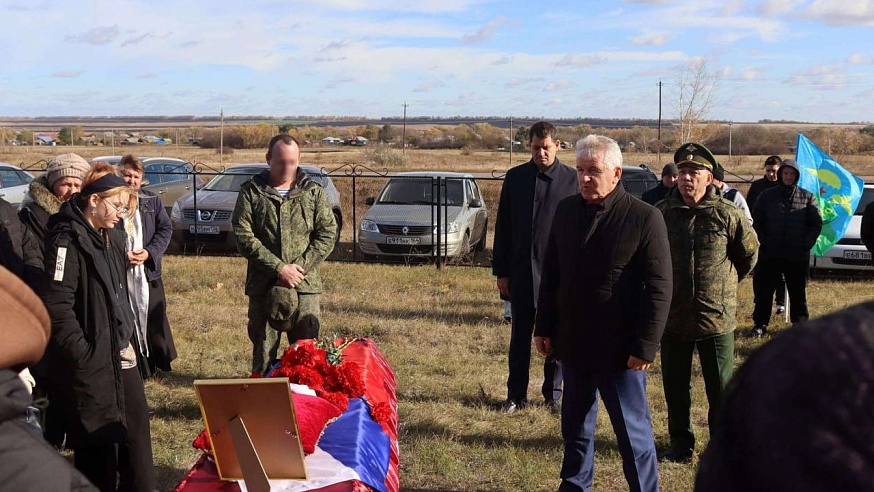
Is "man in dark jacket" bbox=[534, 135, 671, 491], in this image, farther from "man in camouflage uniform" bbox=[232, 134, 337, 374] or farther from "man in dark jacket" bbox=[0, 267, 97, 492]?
"man in dark jacket" bbox=[0, 267, 97, 492]

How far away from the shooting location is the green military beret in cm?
491

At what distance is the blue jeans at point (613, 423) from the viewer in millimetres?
4133

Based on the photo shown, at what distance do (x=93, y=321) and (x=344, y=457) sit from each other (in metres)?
1.40

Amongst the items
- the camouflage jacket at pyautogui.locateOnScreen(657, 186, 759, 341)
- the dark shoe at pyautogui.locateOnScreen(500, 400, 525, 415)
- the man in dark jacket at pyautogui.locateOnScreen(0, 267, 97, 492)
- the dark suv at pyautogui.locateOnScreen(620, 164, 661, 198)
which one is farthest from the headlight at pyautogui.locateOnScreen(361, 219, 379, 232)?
the man in dark jacket at pyautogui.locateOnScreen(0, 267, 97, 492)

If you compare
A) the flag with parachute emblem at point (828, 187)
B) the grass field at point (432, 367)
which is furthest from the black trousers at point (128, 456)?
the flag with parachute emblem at point (828, 187)

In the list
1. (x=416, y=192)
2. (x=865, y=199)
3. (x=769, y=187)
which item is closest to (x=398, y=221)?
(x=416, y=192)

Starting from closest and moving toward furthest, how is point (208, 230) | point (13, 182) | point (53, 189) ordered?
point (53, 189) → point (208, 230) → point (13, 182)

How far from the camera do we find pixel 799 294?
8812 millimetres

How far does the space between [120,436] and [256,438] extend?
0.94m

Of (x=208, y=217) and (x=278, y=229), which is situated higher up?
(x=278, y=229)

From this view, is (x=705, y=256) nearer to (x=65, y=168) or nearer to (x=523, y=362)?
(x=523, y=362)

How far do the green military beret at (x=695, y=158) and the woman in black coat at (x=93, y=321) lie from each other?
321 centimetres

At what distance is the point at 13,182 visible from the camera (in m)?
16.9

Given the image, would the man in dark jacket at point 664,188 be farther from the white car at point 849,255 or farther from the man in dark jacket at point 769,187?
the white car at point 849,255
